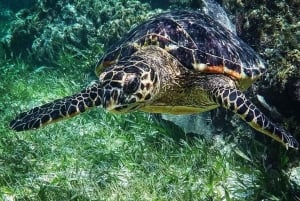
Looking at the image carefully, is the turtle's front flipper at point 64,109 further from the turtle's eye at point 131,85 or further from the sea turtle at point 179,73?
the turtle's eye at point 131,85

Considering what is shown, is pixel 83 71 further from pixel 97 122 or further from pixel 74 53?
pixel 97 122

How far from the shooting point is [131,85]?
4152mm

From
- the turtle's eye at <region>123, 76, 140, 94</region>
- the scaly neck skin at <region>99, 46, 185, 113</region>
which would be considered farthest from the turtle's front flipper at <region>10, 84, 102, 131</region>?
the turtle's eye at <region>123, 76, 140, 94</region>

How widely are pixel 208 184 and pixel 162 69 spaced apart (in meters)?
1.83

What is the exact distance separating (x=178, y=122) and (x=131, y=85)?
10.0 ft

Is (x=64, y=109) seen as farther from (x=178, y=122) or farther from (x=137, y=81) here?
(x=178, y=122)

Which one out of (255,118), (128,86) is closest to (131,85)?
(128,86)

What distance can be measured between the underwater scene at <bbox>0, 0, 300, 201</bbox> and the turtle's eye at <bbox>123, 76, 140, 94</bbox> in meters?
0.01

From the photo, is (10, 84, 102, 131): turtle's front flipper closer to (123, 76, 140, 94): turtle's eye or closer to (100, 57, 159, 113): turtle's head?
(100, 57, 159, 113): turtle's head

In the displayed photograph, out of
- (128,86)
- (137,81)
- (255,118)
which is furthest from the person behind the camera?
(255,118)

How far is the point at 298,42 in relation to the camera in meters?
5.87

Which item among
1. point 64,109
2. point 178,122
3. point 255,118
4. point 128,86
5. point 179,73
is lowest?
point 178,122

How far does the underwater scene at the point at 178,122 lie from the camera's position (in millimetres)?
4840

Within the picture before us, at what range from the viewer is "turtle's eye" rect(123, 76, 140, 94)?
4113 millimetres
